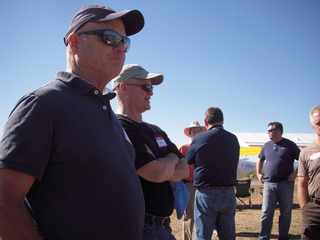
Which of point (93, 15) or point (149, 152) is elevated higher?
point (93, 15)

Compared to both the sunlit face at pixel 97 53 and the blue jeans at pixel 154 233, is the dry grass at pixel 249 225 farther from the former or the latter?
the sunlit face at pixel 97 53

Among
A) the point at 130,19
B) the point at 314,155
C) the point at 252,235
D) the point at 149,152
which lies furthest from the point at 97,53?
the point at 252,235

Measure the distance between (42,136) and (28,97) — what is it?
0.20 metres

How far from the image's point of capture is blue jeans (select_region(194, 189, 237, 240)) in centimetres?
419

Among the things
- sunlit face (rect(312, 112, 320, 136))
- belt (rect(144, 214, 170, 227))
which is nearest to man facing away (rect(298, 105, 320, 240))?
sunlit face (rect(312, 112, 320, 136))

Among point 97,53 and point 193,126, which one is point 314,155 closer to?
point 97,53

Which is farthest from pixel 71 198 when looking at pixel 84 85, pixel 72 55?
pixel 72 55

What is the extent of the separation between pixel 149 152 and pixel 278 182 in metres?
4.78

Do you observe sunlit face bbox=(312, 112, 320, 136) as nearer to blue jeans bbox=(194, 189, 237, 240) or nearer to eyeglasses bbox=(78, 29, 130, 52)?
blue jeans bbox=(194, 189, 237, 240)

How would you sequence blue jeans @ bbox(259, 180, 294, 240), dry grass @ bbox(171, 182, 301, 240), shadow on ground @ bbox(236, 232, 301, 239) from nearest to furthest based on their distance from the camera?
1. blue jeans @ bbox(259, 180, 294, 240)
2. shadow on ground @ bbox(236, 232, 301, 239)
3. dry grass @ bbox(171, 182, 301, 240)

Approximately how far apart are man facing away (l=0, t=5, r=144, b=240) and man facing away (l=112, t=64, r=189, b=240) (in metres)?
0.65

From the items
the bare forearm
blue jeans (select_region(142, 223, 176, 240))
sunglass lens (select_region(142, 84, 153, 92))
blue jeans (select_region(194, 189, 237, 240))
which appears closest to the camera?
blue jeans (select_region(142, 223, 176, 240))

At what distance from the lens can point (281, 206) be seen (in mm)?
6094

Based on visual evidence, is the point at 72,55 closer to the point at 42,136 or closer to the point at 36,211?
the point at 42,136
